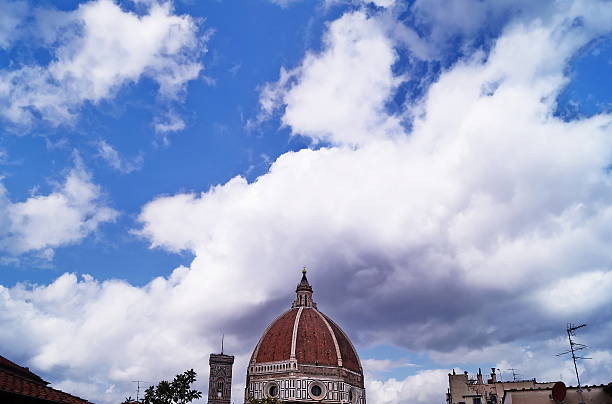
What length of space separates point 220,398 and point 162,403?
68.5m

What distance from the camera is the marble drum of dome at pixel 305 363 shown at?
8419 centimetres

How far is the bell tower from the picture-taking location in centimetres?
9112

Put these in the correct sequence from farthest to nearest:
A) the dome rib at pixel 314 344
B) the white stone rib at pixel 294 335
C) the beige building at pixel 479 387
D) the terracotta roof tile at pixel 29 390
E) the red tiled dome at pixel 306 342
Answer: the red tiled dome at pixel 306 342 → the dome rib at pixel 314 344 → the white stone rib at pixel 294 335 → the beige building at pixel 479 387 → the terracotta roof tile at pixel 29 390

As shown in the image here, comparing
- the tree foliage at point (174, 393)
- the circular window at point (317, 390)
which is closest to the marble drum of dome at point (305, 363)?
the circular window at point (317, 390)

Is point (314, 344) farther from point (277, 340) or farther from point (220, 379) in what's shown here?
point (220, 379)

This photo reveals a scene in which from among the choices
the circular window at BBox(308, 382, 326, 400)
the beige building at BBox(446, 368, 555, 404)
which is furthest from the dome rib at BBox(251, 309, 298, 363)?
the beige building at BBox(446, 368, 555, 404)

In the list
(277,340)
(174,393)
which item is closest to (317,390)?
(277,340)

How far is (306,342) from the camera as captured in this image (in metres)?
88.0

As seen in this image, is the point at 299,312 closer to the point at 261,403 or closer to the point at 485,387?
the point at 485,387

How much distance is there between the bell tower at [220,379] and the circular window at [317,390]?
1607cm

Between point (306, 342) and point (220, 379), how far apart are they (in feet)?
55.7

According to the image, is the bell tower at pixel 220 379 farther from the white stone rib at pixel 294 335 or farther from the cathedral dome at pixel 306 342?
the white stone rib at pixel 294 335

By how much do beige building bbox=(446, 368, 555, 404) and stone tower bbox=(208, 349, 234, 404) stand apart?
46737 mm

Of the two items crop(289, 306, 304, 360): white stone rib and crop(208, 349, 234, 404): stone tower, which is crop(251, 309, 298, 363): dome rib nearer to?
crop(289, 306, 304, 360): white stone rib
